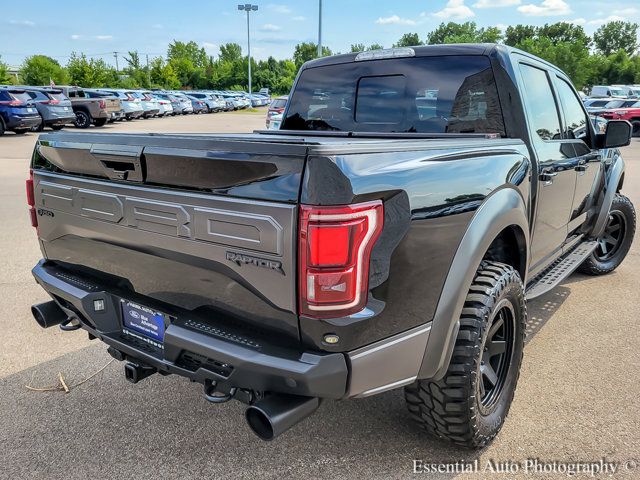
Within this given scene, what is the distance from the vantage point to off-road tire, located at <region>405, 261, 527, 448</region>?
89.3 inches

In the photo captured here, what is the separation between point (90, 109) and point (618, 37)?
115920mm

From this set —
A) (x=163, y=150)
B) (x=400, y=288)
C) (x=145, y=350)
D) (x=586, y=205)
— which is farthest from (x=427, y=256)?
(x=586, y=205)

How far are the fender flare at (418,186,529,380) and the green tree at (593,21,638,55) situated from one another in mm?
124783

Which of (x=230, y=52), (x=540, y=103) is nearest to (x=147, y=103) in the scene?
(x=540, y=103)

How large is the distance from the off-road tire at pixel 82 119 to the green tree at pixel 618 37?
113 m

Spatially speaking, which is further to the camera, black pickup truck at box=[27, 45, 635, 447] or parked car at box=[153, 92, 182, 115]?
parked car at box=[153, 92, 182, 115]

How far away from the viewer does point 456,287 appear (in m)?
2.14

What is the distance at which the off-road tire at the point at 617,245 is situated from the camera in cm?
504

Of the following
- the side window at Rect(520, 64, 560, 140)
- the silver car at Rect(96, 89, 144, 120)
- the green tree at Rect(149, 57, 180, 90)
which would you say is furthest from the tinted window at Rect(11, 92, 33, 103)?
the green tree at Rect(149, 57, 180, 90)

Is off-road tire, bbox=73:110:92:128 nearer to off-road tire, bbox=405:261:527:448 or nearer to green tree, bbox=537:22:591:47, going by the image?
off-road tire, bbox=405:261:527:448

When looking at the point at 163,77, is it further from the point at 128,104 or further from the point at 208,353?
the point at 208,353

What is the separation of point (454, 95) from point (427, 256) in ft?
5.41

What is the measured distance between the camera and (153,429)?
272cm

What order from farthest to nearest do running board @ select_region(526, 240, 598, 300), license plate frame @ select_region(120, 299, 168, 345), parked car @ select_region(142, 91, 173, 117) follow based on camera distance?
1. parked car @ select_region(142, 91, 173, 117)
2. running board @ select_region(526, 240, 598, 300)
3. license plate frame @ select_region(120, 299, 168, 345)
